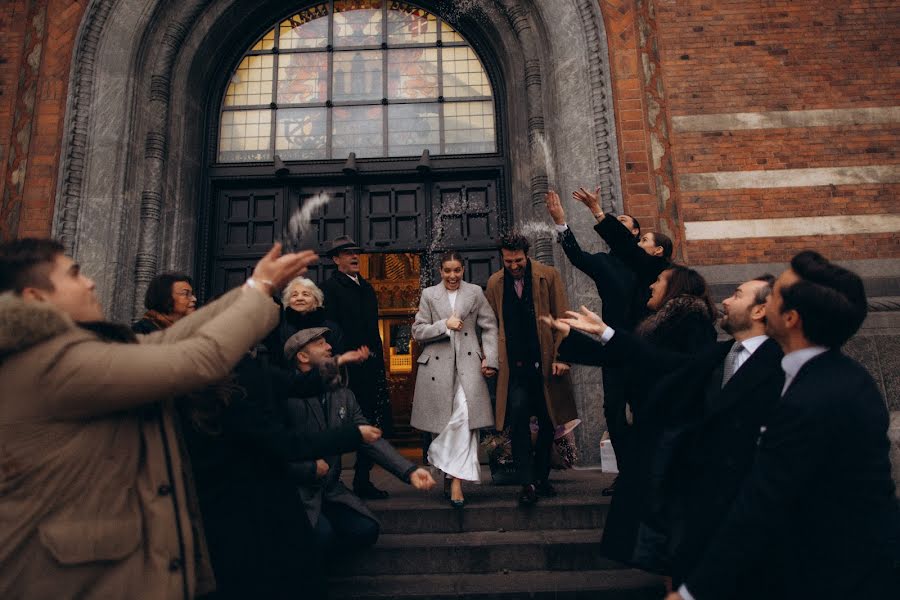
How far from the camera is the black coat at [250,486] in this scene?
2258 mm

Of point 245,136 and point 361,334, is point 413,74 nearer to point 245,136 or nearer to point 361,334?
point 245,136

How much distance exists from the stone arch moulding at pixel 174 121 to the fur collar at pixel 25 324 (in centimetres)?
521

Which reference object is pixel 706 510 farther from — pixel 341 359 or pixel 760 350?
pixel 341 359

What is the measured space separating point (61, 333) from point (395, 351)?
11.9 m

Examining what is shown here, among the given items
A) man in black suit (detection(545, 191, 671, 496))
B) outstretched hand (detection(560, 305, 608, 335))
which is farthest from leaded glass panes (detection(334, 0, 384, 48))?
outstretched hand (detection(560, 305, 608, 335))

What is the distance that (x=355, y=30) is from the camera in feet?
26.5

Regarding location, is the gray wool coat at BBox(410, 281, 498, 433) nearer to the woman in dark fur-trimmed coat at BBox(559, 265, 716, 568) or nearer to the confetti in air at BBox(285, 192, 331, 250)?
the woman in dark fur-trimmed coat at BBox(559, 265, 716, 568)

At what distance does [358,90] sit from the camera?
7.93 m

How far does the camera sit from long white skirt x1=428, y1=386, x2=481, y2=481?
4.23 meters

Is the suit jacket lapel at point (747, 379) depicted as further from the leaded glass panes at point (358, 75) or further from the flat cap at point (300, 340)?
the leaded glass panes at point (358, 75)

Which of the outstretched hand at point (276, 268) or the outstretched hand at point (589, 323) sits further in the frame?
the outstretched hand at point (589, 323)

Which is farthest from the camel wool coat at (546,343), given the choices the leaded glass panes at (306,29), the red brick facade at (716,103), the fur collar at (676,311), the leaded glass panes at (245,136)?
the leaded glass panes at (306,29)

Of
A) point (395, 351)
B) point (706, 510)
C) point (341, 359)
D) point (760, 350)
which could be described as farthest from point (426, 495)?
point (395, 351)

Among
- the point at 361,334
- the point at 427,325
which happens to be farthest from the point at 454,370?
the point at 361,334
